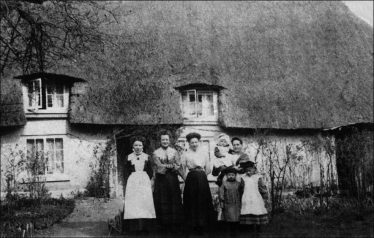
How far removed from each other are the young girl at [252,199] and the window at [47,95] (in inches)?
322

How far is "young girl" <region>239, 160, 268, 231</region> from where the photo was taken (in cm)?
710

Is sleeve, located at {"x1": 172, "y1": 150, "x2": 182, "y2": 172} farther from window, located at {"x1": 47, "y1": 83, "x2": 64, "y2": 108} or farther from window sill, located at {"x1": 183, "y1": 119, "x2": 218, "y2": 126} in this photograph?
→ window, located at {"x1": 47, "y1": 83, "x2": 64, "y2": 108}

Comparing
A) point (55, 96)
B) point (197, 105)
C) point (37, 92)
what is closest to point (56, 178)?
point (55, 96)

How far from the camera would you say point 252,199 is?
7188mm

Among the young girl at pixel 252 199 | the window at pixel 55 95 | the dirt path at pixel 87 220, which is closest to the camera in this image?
the young girl at pixel 252 199

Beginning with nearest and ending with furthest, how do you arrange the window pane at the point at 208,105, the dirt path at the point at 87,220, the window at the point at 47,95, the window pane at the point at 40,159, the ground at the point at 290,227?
the ground at the point at 290,227
the dirt path at the point at 87,220
the window pane at the point at 40,159
the window at the point at 47,95
the window pane at the point at 208,105

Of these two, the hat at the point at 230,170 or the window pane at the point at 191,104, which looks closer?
the hat at the point at 230,170

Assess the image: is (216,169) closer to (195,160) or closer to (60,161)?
(195,160)

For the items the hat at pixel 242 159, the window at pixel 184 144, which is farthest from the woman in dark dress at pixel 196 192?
the window at pixel 184 144

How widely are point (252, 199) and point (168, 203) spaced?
1363 mm

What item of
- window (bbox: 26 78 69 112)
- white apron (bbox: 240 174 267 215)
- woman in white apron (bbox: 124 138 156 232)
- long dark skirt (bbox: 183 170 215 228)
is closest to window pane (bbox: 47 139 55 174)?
window (bbox: 26 78 69 112)

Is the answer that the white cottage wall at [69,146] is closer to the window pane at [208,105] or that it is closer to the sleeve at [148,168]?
the window pane at [208,105]

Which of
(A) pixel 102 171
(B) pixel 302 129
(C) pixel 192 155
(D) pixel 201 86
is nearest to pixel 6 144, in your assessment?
(A) pixel 102 171

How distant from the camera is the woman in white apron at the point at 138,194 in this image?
7.30 m
